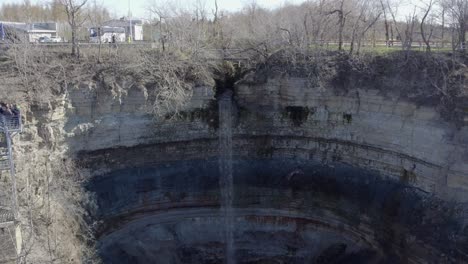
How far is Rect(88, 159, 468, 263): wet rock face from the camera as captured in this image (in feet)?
55.8

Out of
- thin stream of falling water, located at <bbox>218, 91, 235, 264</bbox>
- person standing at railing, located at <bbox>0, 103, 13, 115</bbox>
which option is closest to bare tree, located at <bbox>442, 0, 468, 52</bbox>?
thin stream of falling water, located at <bbox>218, 91, 235, 264</bbox>

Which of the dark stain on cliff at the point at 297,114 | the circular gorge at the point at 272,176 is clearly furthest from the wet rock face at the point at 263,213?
the dark stain on cliff at the point at 297,114

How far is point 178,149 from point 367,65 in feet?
30.0

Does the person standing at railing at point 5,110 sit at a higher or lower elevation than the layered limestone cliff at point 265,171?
higher

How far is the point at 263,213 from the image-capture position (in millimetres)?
19531

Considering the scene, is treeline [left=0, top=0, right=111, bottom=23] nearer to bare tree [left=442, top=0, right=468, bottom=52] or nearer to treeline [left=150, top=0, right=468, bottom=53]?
treeline [left=150, top=0, right=468, bottom=53]

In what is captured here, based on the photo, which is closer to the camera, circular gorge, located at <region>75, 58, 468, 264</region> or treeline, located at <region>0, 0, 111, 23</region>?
circular gorge, located at <region>75, 58, 468, 264</region>

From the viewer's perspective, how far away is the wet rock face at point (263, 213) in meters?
17.0

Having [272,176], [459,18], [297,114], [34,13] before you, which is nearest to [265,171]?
[272,176]

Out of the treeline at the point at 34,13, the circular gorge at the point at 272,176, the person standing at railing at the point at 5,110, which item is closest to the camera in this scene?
the person standing at railing at the point at 5,110

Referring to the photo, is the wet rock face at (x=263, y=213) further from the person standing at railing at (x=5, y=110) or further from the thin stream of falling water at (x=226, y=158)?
the person standing at railing at (x=5, y=110)

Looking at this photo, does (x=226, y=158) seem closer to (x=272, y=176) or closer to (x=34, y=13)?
(x=272, y=176)

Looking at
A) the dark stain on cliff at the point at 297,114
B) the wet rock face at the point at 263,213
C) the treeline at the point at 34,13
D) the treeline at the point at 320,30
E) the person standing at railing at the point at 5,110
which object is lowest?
the wet rock face at the point at 263,213

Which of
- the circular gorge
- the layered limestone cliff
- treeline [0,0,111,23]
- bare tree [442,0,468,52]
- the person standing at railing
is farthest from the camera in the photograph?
treeline [0,0,111,23]
